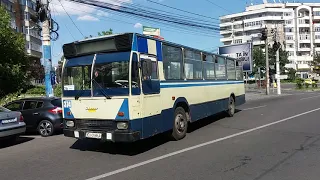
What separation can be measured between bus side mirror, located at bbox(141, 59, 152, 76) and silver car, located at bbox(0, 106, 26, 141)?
4.93m

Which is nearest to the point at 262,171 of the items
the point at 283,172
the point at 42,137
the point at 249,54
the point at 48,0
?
the point at 283,172

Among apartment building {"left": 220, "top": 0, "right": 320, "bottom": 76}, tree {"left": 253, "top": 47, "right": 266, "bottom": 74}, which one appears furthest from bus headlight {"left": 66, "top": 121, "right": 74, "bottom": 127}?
apartment building {"left": 220, "top": 0, "right": 320, "bottom": 76}

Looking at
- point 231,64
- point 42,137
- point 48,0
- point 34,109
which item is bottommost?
point 42,137

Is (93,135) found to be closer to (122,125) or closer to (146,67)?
(122,125)

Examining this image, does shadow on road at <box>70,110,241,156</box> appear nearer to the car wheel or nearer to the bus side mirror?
the bus side mirror

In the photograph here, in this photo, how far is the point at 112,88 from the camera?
8188mm

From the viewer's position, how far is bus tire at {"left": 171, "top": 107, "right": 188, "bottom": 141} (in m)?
10.1

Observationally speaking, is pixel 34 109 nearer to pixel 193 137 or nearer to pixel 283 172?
pixel 193 137

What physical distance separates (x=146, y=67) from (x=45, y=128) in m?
6.18

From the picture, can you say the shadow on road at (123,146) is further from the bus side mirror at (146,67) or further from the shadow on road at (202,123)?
the shadow on road at (202,123)

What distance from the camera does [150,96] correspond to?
28.3 feet

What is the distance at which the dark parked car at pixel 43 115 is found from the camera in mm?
12555

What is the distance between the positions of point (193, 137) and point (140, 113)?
10.2ft

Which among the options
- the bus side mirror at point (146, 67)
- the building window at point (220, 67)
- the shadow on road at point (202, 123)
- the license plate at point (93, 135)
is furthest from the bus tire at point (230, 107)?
the license plate at point (93, 135)
